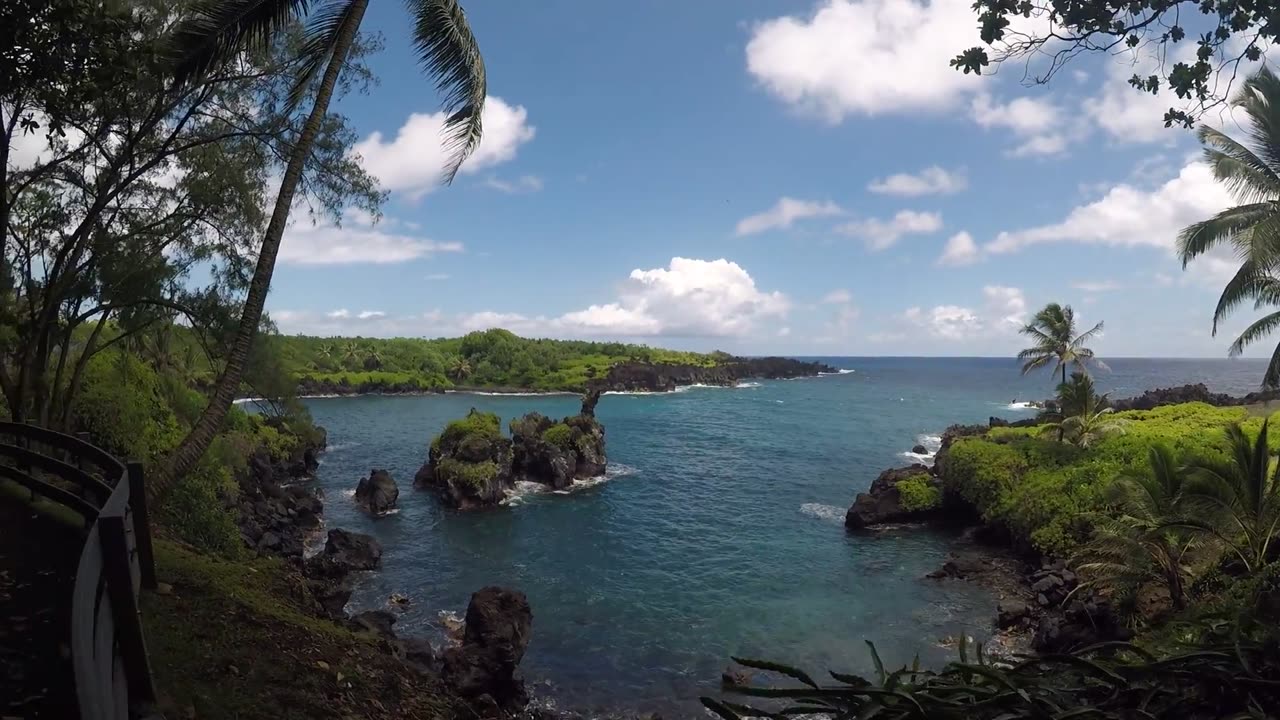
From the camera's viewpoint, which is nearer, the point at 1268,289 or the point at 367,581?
the point at 1268,289

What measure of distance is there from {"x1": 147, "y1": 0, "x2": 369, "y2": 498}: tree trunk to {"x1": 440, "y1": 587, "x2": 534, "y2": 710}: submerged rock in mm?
8603

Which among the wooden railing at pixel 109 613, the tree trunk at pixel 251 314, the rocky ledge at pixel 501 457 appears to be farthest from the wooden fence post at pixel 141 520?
the rocky ledge at pixel 501 457

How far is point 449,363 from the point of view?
136 metres

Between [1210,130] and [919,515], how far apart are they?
22.2m

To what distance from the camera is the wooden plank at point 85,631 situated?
3551mm

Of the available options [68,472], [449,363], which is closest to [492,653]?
[68,472]

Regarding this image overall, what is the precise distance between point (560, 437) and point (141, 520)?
39.6m

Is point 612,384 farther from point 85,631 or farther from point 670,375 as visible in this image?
point 85,631

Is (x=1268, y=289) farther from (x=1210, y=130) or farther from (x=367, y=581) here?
(x=367, y=581)

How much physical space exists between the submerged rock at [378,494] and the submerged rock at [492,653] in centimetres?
2060

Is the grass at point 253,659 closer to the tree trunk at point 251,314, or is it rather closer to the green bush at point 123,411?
the tree trunk at point 251,314

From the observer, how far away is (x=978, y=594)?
2573cm

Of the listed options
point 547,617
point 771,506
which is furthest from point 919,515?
point 547,617

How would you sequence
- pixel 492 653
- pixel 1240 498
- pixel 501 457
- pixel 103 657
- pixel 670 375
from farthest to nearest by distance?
1. pixel 670 375
2. pixel 501 457
3. pixel 492 653
4. pixel 1240 498
5. pixel 103 657
